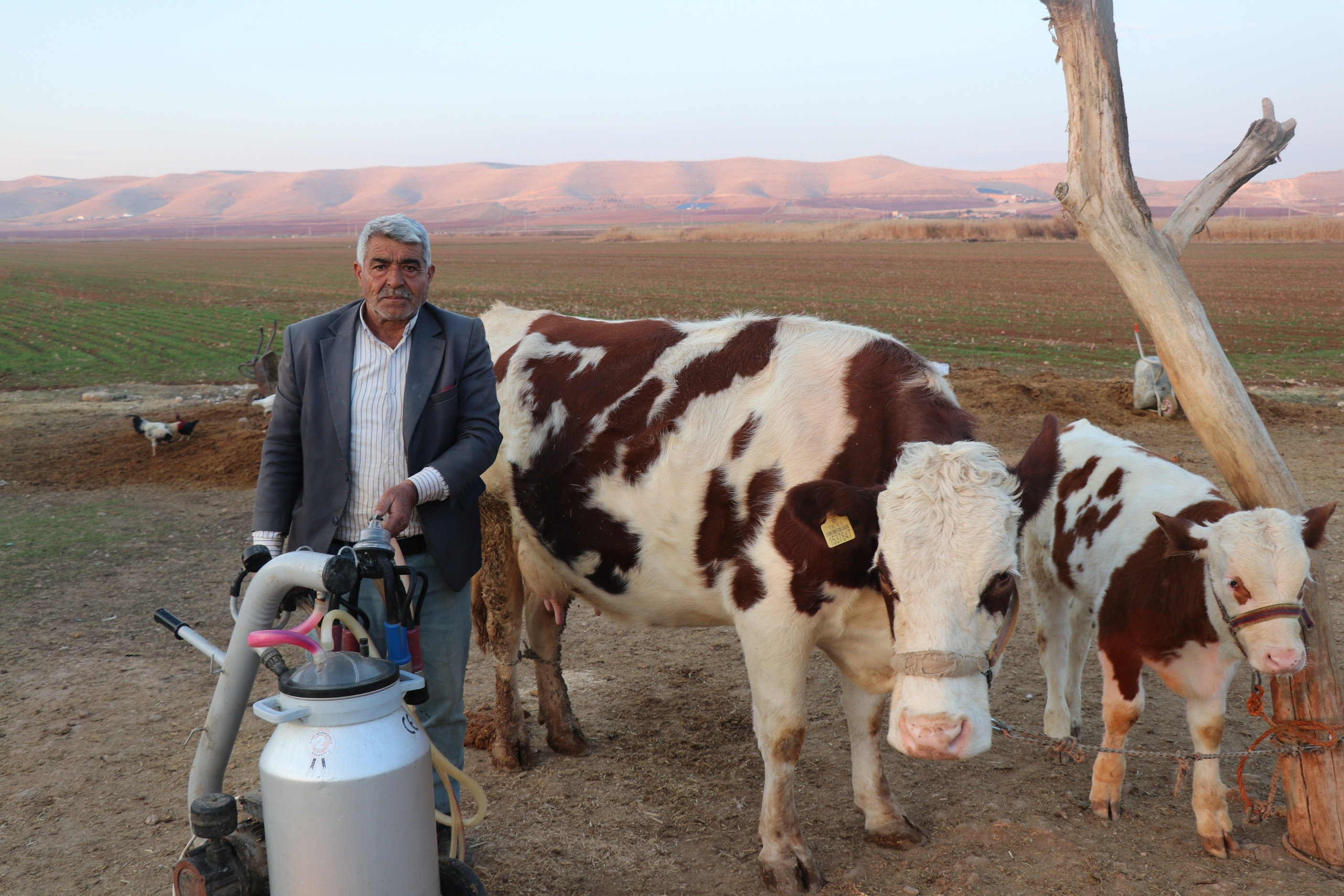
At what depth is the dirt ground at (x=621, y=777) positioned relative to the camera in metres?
4.19

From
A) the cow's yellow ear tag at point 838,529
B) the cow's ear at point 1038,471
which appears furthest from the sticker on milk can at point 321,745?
the cow's ear at point 1038,471

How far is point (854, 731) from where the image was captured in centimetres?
457

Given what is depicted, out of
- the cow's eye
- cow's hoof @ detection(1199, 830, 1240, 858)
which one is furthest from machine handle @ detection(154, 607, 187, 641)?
cow's hoof @ detection(1199, 830, 1240, 858)

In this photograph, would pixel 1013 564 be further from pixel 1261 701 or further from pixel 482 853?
pixel 482 853

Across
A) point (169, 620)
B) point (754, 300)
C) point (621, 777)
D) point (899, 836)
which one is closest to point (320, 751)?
point (169, 620)

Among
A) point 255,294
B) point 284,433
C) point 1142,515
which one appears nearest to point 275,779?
point 284,433

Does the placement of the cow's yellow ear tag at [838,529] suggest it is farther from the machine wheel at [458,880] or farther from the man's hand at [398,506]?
the machine wheel at [458,880]

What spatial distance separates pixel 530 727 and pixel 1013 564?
337 centimetres

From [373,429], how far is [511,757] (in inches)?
93.2

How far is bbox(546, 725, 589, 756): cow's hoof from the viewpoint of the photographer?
17.7 ft

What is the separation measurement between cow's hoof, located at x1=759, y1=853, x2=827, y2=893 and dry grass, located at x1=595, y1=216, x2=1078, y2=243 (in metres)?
99.4

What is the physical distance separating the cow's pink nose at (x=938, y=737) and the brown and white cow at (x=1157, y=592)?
1.46 metres

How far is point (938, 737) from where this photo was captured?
3348 mm

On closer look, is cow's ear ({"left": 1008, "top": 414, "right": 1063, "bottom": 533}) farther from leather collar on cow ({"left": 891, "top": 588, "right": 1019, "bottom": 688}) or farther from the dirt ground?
the dirt ground
